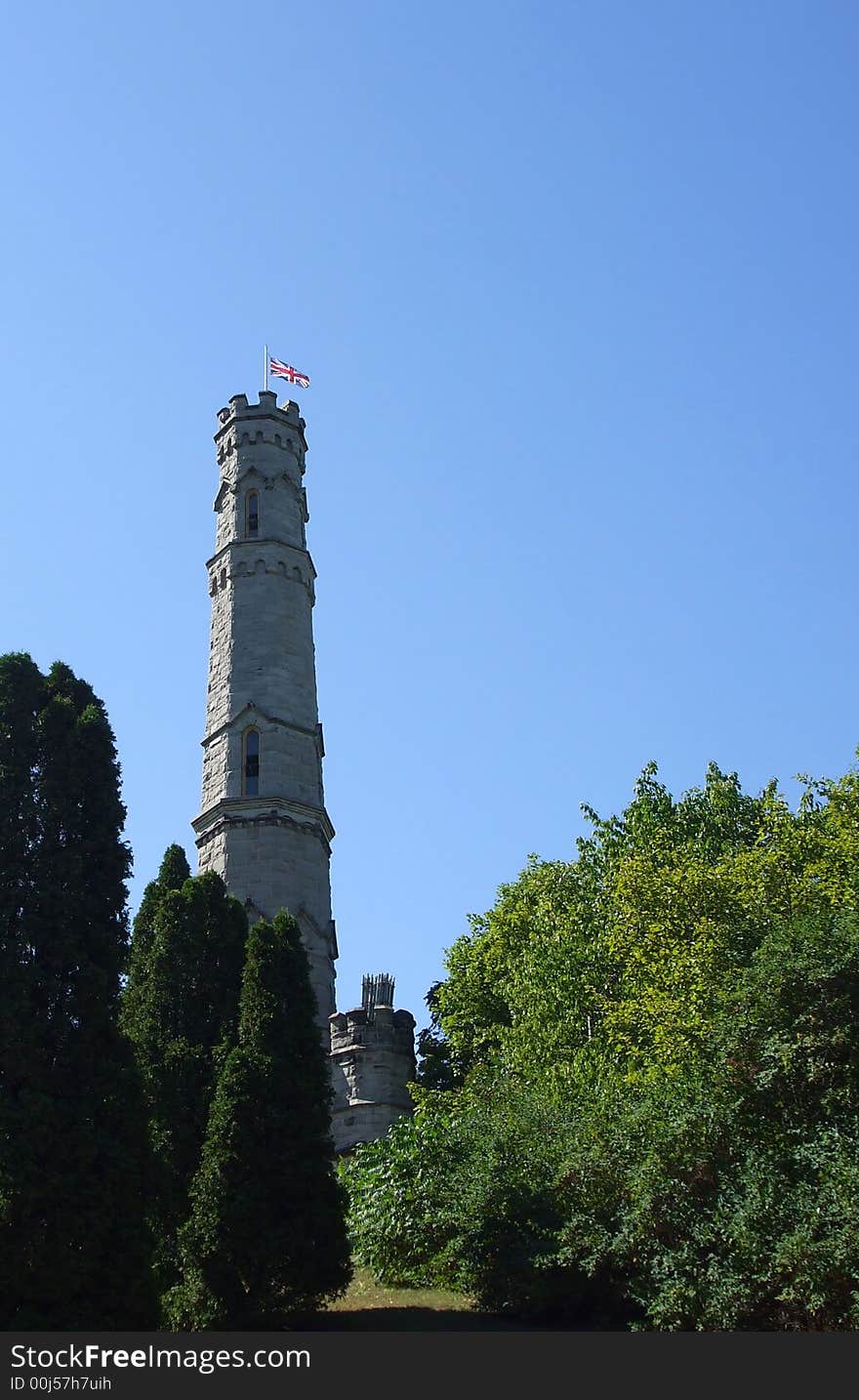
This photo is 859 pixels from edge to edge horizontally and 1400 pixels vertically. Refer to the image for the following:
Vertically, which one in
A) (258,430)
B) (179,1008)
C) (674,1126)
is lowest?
(674,1126)

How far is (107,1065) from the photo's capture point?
17.8 m

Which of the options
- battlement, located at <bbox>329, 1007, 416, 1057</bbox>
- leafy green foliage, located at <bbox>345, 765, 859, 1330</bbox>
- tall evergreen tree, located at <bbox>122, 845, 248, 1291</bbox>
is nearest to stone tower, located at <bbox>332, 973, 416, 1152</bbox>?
battlement, located at <bbox>329, 1007, 416, 1057</bbox>

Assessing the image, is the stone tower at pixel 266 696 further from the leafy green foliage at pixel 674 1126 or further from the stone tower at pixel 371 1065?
the leafy green foliage at pixel 674 1126

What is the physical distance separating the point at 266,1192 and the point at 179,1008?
13.6ft

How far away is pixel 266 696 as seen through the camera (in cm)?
3681

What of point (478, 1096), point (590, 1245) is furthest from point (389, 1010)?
point (590, 1245)

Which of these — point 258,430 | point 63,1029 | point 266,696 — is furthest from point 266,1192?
point 258,430

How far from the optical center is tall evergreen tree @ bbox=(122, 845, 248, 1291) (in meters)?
20.7

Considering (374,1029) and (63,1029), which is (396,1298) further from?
(374,1029)

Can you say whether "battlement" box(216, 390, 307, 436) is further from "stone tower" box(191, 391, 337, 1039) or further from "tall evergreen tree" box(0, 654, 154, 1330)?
"tall evergreen tree" box(0, 654, 154, 1330)

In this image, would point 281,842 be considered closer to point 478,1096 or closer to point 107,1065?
point 478,1096

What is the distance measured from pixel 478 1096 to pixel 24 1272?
12.4 metres

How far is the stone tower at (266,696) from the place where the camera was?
3447 centimetres

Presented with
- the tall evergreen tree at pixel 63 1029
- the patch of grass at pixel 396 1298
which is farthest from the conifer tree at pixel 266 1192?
the tall evergreen tree at pixel 63 1029
